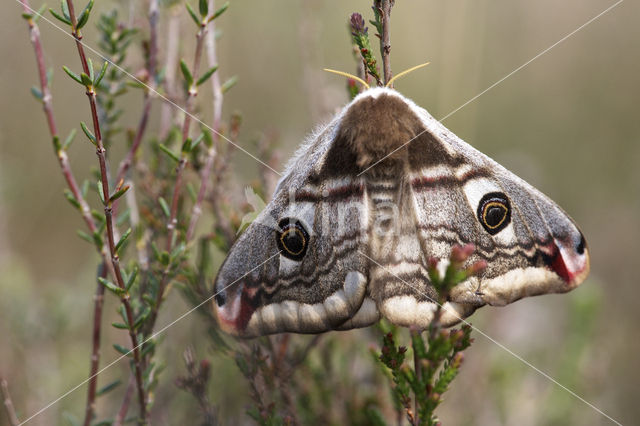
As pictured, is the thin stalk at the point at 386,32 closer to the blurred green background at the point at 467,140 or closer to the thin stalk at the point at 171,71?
the blurred green background at the point at 467,140

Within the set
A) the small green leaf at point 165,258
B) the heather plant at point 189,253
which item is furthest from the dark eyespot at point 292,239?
the small green leaf at point 165,258

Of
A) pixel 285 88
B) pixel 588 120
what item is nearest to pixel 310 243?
pixel 285 88

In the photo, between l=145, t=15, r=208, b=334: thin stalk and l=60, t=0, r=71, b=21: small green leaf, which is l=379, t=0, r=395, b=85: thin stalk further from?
l=60, t=0, r=71, b=21: small green leaf

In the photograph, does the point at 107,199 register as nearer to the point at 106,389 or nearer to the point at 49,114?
the point at 49,114

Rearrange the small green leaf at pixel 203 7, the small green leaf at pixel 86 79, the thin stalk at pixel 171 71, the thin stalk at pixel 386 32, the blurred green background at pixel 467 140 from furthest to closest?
the blurred green background at pixel 467 140
the thin stalk at pixel 171 71
the small green leaf at pixel 203 7
the thin stalk at pixel 386 32
the small green leaf at pixel 86 79

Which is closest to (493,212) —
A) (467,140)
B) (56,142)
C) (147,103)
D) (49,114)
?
(147,103)
